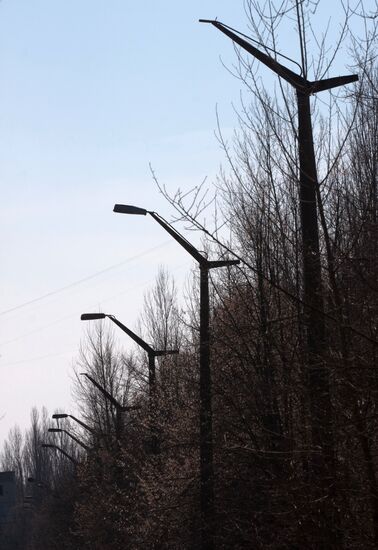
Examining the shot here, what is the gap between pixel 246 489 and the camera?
21.1m

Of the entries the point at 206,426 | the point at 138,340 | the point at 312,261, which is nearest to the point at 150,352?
the point at 138,340

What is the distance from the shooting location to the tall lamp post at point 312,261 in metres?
10.4

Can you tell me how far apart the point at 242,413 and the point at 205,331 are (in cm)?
166

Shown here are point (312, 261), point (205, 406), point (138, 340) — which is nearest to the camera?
point (312, 261)

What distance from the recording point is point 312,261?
1057cm

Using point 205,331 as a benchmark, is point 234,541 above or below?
below

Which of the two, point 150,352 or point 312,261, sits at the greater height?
point 150,352

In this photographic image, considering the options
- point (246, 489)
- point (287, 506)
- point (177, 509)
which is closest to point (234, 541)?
point (246, 489)

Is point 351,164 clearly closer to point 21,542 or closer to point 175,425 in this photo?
point 175,425

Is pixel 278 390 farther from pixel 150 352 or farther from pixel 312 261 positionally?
pixel 150 352

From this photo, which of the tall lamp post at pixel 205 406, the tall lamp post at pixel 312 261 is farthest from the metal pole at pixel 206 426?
the tall lamp post at pixel 312 261

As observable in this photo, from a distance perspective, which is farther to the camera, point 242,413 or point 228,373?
point 228,373

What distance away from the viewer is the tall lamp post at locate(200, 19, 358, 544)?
10367 mm

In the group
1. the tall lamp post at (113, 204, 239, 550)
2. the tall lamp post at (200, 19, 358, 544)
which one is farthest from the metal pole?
the tall lamp post at (200, 19, 358, 544)
